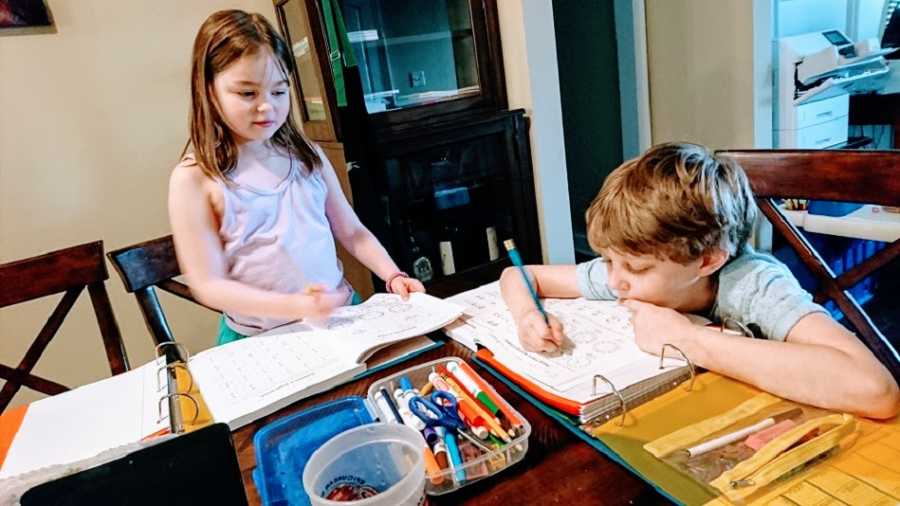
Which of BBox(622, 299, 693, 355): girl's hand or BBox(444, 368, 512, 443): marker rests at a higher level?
BBox(622, 299, 693, 355): girl's hand

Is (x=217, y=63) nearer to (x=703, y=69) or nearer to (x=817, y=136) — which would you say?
(x=703, y=69)

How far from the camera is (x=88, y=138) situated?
185 cm

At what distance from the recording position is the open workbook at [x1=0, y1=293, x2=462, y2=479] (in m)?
0.70

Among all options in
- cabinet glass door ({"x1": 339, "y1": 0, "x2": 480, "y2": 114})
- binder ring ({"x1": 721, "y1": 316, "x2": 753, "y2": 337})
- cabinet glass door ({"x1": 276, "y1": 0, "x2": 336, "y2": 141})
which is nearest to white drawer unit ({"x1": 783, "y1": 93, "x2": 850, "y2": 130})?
cabinet glass door ({"x1": 339, "y1": 0, "x2": 480, "y2": 114})

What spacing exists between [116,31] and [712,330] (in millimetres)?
1905

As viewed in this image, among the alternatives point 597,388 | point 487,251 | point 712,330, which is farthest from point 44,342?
point 487,251

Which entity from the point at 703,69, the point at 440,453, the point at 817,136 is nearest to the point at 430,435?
the point at 440,453

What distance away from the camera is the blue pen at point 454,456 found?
0.54 metres

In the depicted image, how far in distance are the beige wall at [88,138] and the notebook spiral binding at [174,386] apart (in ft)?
3.99

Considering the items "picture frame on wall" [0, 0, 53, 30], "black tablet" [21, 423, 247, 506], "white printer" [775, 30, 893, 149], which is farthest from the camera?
"white printer" [775, 30, 893, 149]

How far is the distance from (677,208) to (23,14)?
74.3 inches

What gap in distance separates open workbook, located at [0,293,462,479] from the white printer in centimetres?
196

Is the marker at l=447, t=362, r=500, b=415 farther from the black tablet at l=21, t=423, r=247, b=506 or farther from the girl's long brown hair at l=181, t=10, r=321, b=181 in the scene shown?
the girl's long brown hair at l=181, t=10, r=321, b=181

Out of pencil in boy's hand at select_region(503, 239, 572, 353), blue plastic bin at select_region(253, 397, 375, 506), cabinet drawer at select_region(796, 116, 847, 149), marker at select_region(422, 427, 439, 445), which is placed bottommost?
cabinet drawer at select_region(796, 116, 847, 149)
